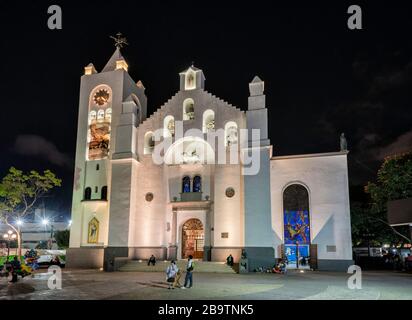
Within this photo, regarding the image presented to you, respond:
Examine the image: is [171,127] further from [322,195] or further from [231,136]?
[322,195]

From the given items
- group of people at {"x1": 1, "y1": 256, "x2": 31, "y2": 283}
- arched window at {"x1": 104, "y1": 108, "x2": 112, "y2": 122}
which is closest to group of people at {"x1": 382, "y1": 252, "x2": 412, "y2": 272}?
group of people at {"x1": 1, "y1": 256, "x2": 31, "y2": 283}

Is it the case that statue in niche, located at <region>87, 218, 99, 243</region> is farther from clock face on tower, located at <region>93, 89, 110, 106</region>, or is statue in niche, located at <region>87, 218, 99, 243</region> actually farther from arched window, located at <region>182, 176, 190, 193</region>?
clock face on tower, located at <region>93, 89, 110, 106</region>

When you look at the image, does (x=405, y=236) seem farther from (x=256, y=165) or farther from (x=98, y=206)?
(x=98, y=206)

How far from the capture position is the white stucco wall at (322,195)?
1049 inches

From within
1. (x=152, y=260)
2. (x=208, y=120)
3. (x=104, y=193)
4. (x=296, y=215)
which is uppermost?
(x=208, y=120)

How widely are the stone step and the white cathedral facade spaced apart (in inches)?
35.9

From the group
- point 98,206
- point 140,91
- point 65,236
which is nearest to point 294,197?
point 98,206

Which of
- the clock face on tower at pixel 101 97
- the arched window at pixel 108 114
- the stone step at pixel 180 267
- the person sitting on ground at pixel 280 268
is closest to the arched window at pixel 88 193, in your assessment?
the arched window at pixel 108 114

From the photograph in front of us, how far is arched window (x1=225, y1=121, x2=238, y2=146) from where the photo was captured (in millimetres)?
29459

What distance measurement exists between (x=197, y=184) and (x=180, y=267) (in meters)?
6.88

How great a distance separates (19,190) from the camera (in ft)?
96.2

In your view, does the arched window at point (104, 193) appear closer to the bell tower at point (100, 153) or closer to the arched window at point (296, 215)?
the bell tower at point (100, 153)

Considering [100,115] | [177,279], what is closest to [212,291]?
[177,279]

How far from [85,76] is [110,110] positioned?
4.54 metres
